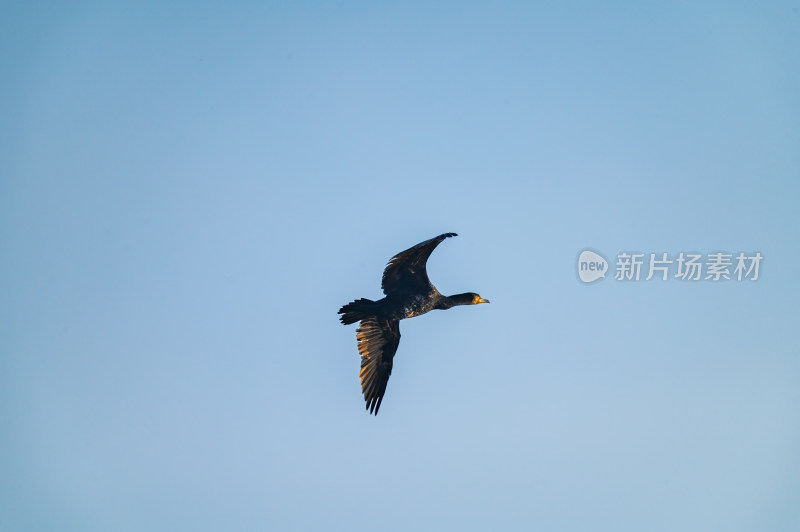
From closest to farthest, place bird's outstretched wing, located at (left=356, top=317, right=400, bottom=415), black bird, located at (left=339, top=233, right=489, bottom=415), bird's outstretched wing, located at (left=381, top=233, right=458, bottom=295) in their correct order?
bird's outstretched wing, located at (left=381, top=233, right=458, bottom=295)
black bird, located at (left=339, top=233, right=489, bottom=415)
bird's outstretched wing, located at (left=356, top=317, right=400, bottom=415)

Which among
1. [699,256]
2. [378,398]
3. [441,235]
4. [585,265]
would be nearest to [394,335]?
[378,398]

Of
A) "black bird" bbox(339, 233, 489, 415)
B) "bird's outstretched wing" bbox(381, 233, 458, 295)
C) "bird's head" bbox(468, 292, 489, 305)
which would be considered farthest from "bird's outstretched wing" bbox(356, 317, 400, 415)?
"bird's head" bbox(468, 292, 489, 305)

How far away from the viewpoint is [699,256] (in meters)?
37.5

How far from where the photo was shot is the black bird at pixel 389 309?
3023cm

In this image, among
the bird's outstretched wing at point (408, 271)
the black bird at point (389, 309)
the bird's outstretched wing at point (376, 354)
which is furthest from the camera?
the bird's outstretched wing at point (376, 354)

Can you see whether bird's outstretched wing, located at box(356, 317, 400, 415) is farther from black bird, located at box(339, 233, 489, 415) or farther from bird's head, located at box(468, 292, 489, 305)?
bird's head, located at box(468, 292, 489, 305)

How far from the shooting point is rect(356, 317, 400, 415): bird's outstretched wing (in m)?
31.7

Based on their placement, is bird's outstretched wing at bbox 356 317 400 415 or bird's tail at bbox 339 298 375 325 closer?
bird's tail at bbox 339 298 375 325

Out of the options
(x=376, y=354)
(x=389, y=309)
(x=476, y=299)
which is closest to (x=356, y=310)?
(x=389, y=309)

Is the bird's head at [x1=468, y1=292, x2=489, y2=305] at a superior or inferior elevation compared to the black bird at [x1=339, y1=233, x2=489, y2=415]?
superior

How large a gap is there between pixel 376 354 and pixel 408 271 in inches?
104

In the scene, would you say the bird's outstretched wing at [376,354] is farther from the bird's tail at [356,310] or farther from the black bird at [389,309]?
the bird's tail at [356,310]

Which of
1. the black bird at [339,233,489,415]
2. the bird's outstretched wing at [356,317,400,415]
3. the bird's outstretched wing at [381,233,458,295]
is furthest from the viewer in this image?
the bird's outstretched wing at [356,317,400,415]

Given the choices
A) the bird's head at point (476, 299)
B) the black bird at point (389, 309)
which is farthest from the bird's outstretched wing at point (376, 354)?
the bird's head at point (476, 299)
